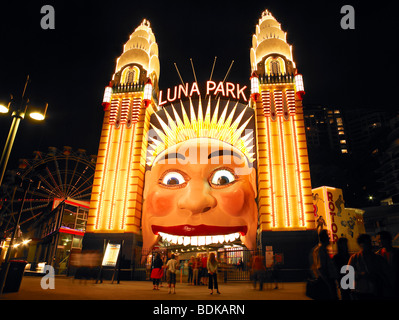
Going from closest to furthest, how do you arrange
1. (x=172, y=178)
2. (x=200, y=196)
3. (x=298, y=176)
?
(x=200, y=196)
(x=172, y=178)
(x=298, y=176)

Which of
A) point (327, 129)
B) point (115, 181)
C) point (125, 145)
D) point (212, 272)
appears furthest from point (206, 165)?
point (327, 129)

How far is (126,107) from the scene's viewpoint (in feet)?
65.4

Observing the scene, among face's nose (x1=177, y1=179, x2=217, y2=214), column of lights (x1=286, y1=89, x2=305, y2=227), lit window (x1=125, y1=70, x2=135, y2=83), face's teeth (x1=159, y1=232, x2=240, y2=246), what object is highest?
lit window (x1=125, y1=70, x2=135, y2=83)

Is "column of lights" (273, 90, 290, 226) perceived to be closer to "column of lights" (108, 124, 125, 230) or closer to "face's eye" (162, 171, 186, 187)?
"face's eye" (162, 171, 186, 187)

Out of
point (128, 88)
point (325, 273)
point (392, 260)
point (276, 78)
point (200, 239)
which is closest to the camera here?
point (392, 260)

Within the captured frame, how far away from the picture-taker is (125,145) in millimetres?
18953

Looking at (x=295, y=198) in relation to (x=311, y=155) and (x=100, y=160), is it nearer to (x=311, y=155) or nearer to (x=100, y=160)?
(x=100, y=160)

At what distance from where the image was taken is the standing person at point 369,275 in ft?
13.8

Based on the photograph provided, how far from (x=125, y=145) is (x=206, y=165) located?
298 inches

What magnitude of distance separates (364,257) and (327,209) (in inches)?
701

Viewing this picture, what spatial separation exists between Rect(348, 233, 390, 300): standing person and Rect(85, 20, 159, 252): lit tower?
14273mm

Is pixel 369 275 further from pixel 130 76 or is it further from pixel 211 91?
pixel 130 76

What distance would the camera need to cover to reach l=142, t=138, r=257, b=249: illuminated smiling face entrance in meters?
13.3

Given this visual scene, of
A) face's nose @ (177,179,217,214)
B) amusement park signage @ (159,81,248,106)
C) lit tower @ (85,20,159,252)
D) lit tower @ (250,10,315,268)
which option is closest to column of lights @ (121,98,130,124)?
lit tower @ (85,20,159,252)
